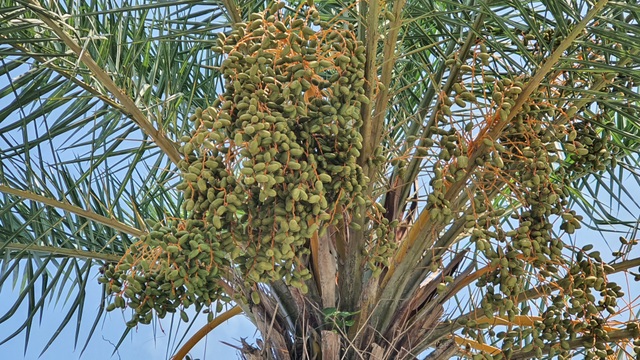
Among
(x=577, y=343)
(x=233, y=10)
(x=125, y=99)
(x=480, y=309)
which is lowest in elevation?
(x=577, y=343)

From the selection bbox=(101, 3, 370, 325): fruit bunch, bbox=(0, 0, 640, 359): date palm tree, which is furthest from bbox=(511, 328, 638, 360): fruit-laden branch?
bbox=(101, 3, 370, 325): fruit bunch

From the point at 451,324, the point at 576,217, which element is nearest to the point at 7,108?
the point at 451,324

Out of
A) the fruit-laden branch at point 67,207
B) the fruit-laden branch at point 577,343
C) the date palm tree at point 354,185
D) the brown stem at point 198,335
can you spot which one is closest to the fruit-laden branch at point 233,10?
the date palm tree at point 354,185

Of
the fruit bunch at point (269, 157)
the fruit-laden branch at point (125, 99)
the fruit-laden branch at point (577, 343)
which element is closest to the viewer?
the fruit bunch at point (269, 157)

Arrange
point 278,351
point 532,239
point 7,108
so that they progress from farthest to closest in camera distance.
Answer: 1. point 7,108
2. point 278,351
3. point 532,239

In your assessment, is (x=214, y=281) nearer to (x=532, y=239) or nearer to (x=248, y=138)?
(x=248, y=138)

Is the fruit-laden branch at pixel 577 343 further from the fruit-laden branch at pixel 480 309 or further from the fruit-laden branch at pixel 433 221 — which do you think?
the fruit-laden branch at pixel 433 221

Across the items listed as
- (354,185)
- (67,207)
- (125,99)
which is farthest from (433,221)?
(67,207)

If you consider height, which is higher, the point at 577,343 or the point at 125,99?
the point at 125,99

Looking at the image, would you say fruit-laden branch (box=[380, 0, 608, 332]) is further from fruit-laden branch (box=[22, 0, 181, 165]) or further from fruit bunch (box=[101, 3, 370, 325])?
fruit-laden branch (box=[22, 0, 181, 165])

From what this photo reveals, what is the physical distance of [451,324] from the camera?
7.18ft

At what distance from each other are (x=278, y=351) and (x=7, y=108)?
1.01 meters

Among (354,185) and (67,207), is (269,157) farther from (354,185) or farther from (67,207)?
(67,207)

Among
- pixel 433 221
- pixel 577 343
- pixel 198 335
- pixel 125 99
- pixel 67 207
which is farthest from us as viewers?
pixel 198 335
